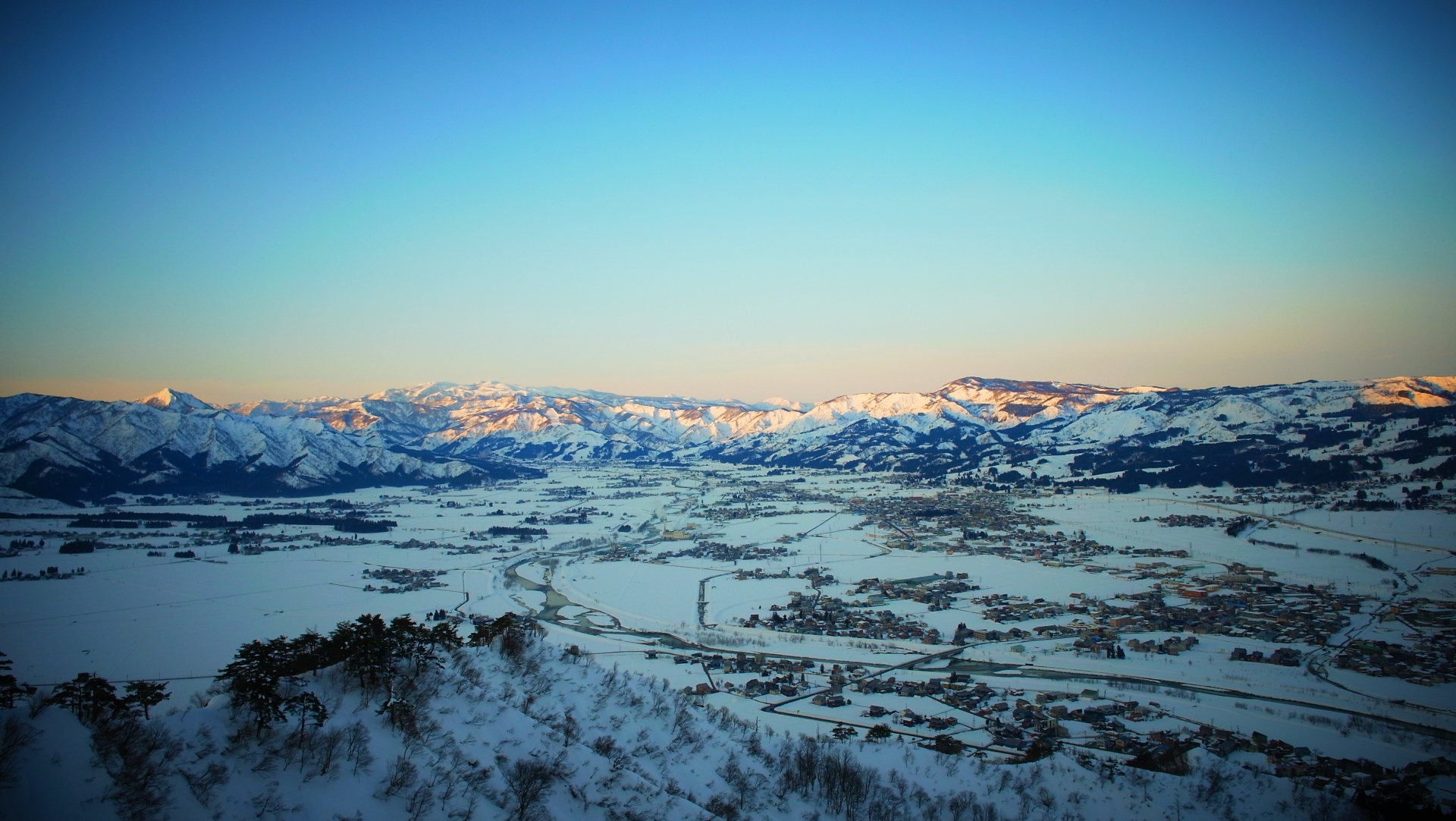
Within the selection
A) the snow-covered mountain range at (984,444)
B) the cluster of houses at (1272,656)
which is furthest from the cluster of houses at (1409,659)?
the snow-covered mountain range at (984,444)

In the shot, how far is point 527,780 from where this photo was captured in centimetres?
1627

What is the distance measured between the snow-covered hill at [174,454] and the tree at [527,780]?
92443 millimetres

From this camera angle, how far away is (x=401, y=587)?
43.7 m

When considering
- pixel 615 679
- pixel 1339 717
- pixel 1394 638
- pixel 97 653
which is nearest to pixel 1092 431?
pixel 1394 638

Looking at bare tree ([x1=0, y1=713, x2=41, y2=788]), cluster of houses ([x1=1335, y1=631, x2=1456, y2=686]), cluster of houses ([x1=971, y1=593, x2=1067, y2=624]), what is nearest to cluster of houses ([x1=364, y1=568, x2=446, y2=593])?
bare tree ([x1=0, y1=713, x2=41, y2=788])

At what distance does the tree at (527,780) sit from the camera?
15547mm

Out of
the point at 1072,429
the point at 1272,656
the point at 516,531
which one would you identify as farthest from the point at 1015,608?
the point at 1072,429

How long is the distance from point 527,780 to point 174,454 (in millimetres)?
117200

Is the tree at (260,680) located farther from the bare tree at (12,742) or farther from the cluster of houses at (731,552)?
the cluster of houses at (731,552)

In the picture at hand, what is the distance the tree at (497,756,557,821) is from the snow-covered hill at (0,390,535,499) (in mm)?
92443

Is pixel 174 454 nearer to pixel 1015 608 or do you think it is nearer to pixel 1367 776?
pixel 1015 608

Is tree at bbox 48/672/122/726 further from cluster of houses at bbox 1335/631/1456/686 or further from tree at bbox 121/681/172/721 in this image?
cluster of houses at bbox 1335/631/1456/686

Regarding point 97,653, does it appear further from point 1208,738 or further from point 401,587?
point 1208,738

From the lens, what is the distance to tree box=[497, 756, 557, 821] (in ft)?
51.0
